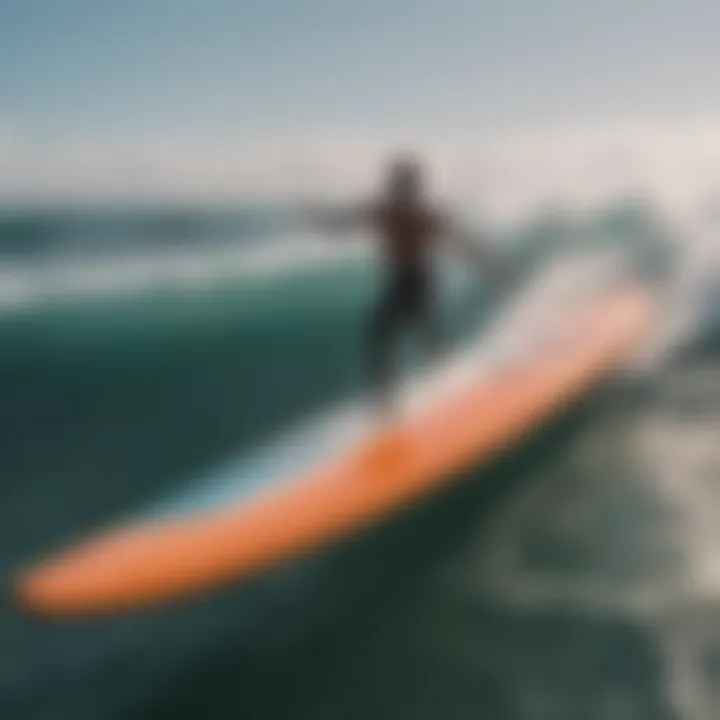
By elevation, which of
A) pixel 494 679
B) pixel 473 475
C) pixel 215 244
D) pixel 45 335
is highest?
pixel 215 244

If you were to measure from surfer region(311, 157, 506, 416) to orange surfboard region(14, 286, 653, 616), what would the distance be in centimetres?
41

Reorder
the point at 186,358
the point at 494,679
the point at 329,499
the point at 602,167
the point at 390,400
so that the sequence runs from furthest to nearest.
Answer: the point at 602,167, the point at 186,358, the point at 390,400, the point at 329,499, the point at 494,679

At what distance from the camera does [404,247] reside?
3.98 m

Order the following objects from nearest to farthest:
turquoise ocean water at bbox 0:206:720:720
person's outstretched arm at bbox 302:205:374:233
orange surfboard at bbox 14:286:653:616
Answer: orange surfboard at bbox 14:286:653:616, turquoise ocean water at bbox 0:206:720:720, person's outstretched arm at bbox 302:205:374:233

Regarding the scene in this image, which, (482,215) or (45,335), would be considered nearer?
(45,335)

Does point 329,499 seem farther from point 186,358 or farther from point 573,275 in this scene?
point 573,275

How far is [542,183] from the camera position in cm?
570

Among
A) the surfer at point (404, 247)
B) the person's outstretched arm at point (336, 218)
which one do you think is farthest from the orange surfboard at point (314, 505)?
the person's outstretched arm at point (336, 218)

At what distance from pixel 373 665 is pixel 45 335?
2.45 m

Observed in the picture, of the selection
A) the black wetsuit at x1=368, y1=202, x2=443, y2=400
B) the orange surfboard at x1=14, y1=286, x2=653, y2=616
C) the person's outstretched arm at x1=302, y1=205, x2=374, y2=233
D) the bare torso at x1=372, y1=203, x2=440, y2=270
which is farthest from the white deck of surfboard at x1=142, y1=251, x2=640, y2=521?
the person's outstretched arm at x1=302, y1=205, x2=374, y2=233

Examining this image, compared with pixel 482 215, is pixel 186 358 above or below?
below

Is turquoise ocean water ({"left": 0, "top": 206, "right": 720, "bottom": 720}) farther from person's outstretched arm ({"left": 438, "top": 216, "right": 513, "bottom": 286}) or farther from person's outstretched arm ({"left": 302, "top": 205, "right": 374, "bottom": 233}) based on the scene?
person's outstretched arm ({"left": 302, "top": 205, "right": 374, "bottom": 233})

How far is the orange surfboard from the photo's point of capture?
9.66 ft

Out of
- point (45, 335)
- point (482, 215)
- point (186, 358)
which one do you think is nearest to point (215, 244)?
Result: point (186, 358)
